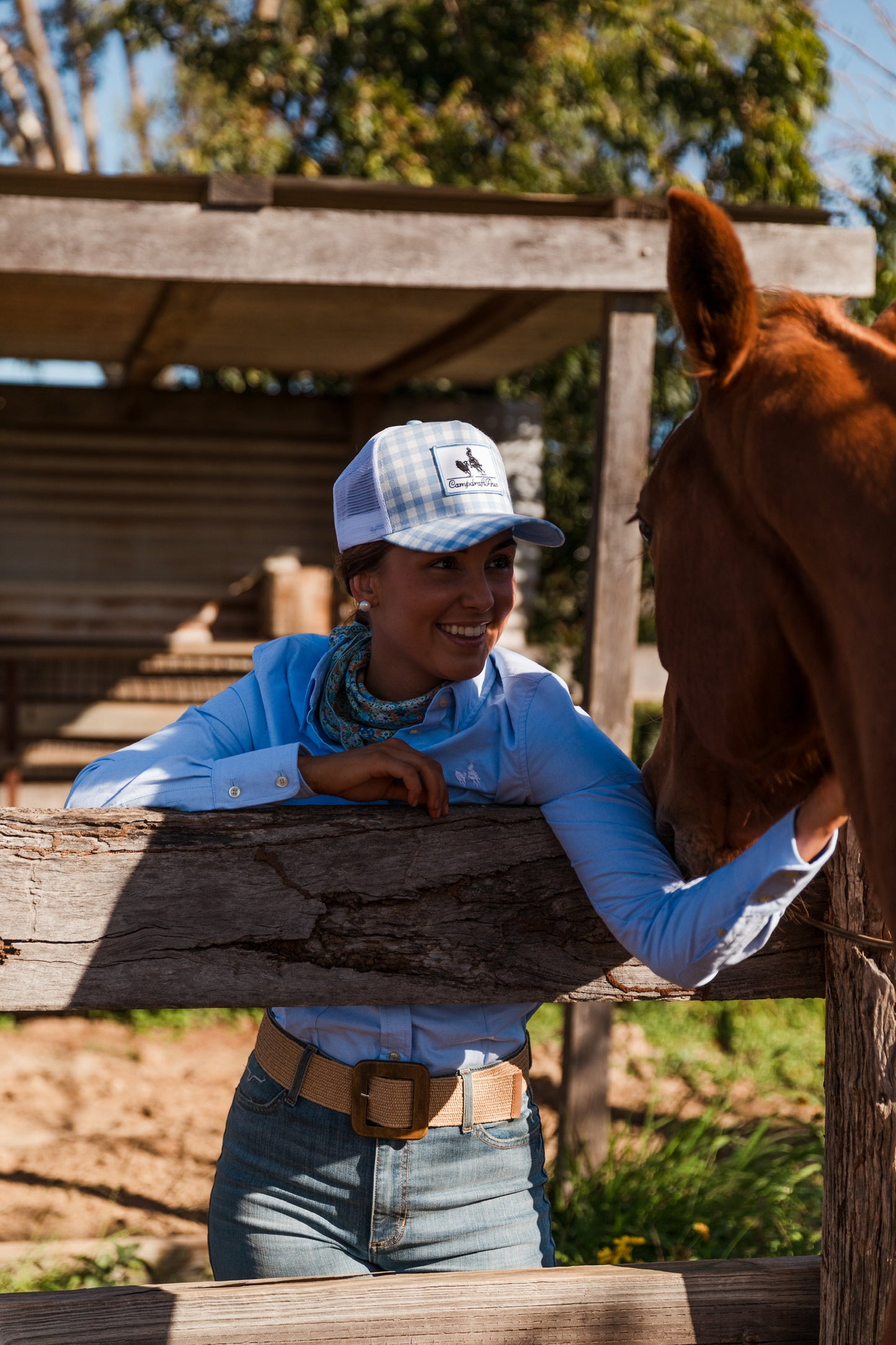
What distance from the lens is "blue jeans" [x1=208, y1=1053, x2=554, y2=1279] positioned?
1659 millimetres

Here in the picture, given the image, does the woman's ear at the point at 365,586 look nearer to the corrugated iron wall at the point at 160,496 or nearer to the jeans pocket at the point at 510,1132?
the jeans pocket at the point at 510,1132

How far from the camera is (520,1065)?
1.79 m

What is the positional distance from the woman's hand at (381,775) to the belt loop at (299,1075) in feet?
1.31

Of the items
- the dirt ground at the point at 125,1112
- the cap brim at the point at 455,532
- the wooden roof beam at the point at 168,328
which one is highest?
the wooden roof beam at the point at 168,328

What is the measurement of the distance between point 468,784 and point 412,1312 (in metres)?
0.68

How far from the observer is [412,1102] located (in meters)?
1.64

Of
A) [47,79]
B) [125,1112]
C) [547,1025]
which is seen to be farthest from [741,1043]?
[47,79]

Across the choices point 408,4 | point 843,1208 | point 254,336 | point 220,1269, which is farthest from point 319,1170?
point 408,4

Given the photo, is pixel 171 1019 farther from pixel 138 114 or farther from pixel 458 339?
pixel 138 114

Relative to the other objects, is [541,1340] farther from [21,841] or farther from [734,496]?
[734,496]

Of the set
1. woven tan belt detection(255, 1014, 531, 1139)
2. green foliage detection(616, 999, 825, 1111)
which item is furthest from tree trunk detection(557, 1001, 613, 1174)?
woven tan belt detection(255, 1014, 531, 1139)

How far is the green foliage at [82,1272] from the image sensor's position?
330 centimetres

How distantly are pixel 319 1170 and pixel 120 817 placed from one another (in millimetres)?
582

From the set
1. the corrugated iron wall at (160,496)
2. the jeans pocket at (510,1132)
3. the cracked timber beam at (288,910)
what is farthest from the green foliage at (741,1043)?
the cracked timber beam at (288,910)
